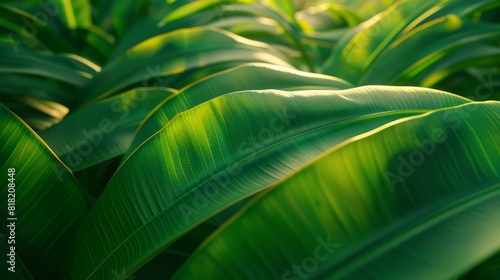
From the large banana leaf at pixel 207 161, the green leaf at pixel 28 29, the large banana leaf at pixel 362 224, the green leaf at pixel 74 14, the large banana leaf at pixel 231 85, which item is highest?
the green leaf at pixel 74 14

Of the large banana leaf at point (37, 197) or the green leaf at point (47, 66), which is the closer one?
the large banana leaf at point (37, 197)

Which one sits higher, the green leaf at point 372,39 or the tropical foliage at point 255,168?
the green leaf at point 372,39

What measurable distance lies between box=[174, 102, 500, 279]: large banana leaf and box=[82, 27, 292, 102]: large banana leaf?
17.2 inches

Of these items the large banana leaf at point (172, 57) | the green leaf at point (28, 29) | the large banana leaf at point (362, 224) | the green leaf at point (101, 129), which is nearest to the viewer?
the large banana leaf at point (362, 224)

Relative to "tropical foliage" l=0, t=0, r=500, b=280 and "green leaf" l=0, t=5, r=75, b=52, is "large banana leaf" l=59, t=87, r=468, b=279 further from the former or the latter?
"green leaf" l=0, t=5, r=75, b=52

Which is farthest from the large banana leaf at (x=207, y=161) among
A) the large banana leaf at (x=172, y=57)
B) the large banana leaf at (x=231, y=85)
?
the large banana leaf at (x=172, y=57)

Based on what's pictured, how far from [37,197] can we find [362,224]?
11.7 inches

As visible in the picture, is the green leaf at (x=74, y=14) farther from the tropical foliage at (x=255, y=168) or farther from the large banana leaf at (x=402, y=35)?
the large banana leaf at (x=402, y=35)

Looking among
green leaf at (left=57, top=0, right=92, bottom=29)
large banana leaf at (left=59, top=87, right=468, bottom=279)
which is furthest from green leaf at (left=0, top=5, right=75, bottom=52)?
large banana leaf at (left=59, top=87, right=468, bottom=279)

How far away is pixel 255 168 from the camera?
16.1 inches

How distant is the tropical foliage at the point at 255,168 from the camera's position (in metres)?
0.33

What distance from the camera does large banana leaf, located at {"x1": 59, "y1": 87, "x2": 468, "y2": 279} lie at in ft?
1.29

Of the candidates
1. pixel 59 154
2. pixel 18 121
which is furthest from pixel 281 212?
pixel 59 154

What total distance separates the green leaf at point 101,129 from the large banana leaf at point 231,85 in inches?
3.4
